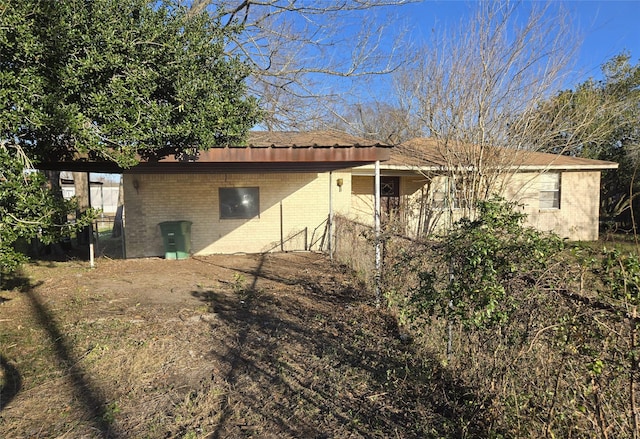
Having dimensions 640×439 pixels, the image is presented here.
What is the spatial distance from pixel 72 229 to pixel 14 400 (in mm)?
1972

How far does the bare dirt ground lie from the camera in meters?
3.12

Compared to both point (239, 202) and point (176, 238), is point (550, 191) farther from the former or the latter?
point (176, 238)

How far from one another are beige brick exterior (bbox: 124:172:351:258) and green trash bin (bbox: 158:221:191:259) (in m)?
0.58

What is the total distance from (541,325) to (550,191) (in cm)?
1381

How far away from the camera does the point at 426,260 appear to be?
392cm

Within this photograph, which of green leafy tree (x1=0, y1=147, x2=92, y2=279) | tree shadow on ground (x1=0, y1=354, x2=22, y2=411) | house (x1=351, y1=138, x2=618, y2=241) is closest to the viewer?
tree shadow on ground (x1=0, y1=354, x2=22, y2=411)

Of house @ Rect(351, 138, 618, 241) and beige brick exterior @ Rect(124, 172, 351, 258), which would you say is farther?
house @ Rect(351, 138, 618, 241)

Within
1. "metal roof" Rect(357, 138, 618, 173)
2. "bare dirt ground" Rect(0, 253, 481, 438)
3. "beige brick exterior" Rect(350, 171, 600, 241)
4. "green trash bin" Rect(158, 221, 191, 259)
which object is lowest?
"bare dirt ground" Rect(0, 253, 481, 438)

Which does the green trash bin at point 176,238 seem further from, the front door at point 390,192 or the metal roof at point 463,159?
the front door at point 390,192

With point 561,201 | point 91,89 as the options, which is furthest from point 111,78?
point 561,201

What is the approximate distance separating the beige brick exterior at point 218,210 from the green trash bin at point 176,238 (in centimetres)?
58

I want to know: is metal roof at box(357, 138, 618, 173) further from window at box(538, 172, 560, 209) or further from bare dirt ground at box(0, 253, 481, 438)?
bare dirt ground at box(0, 253, 481, 438)

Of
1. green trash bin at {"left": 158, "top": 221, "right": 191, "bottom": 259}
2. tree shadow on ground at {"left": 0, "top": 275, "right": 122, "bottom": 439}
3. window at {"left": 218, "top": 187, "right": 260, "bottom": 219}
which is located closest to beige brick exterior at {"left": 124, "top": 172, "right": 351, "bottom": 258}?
window at {"left": 218, "top": 187, "right": 260, "bottom": 219}

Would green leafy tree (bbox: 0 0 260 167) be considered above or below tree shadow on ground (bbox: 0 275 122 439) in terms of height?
above
